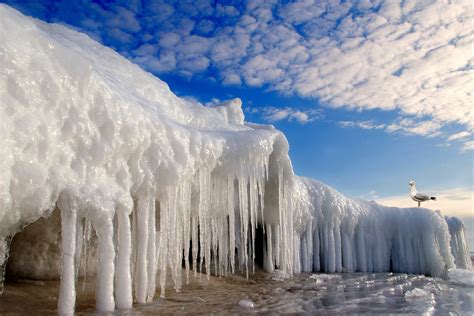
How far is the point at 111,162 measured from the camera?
4.27 m

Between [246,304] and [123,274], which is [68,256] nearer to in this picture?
[123,274]

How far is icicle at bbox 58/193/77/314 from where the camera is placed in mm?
3472

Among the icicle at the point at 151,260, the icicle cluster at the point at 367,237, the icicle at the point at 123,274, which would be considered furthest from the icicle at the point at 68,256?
the icicle cluster at the point at 367,237

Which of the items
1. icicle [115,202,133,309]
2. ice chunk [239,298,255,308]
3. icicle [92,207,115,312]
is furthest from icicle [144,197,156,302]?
ice chunk [239,298,255,308]

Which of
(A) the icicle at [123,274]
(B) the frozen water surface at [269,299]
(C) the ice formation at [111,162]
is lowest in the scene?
(B) the frozen water surface at [269,299]

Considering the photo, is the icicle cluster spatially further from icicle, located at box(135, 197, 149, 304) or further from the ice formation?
icicle, located at box(135, 197, 149, 304)

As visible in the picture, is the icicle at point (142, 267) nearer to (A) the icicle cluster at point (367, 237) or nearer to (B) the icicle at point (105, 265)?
(B) the icicle at point (105, 265)

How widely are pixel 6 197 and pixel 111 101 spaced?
154 cm

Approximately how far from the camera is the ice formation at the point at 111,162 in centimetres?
327

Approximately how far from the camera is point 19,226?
336 cm

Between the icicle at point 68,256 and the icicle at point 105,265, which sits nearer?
the icicle at point 68,256

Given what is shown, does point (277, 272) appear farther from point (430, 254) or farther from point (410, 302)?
point (430, 254)

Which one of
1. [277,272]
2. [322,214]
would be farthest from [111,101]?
[322,214]

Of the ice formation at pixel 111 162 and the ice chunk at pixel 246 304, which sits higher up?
the ice formation at pixel 111 162
